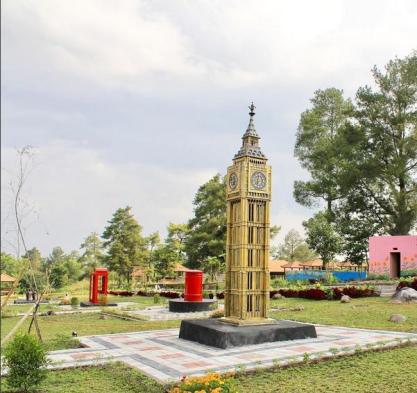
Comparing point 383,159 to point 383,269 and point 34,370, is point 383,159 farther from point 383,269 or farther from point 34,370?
point 34,370

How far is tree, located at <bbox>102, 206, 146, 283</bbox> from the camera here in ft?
159

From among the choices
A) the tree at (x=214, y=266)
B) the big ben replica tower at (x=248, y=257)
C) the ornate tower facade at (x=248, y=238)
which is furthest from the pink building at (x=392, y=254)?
the ornate tower facade at (x=248, y=238)

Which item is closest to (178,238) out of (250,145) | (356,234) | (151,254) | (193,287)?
(151,254)

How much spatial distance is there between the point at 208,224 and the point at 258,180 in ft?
100

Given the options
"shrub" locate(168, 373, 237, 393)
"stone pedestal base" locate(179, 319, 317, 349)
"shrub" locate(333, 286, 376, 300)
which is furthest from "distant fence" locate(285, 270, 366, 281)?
"shrub" locate(168, 373, 237, 393)

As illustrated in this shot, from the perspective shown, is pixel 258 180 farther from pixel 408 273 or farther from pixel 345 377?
pixel 408 273

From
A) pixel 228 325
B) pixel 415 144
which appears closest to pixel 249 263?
pixel 228 325

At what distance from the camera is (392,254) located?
32.2 meters

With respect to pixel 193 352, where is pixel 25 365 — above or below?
above

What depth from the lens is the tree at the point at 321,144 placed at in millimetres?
38656

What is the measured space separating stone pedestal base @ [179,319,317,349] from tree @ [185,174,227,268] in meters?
29.2

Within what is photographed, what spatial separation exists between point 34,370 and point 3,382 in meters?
0.75

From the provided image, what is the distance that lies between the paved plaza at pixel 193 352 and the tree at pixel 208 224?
29.1 meters

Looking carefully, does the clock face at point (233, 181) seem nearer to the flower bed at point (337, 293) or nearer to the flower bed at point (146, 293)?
the flower bed at point (337, 293)
